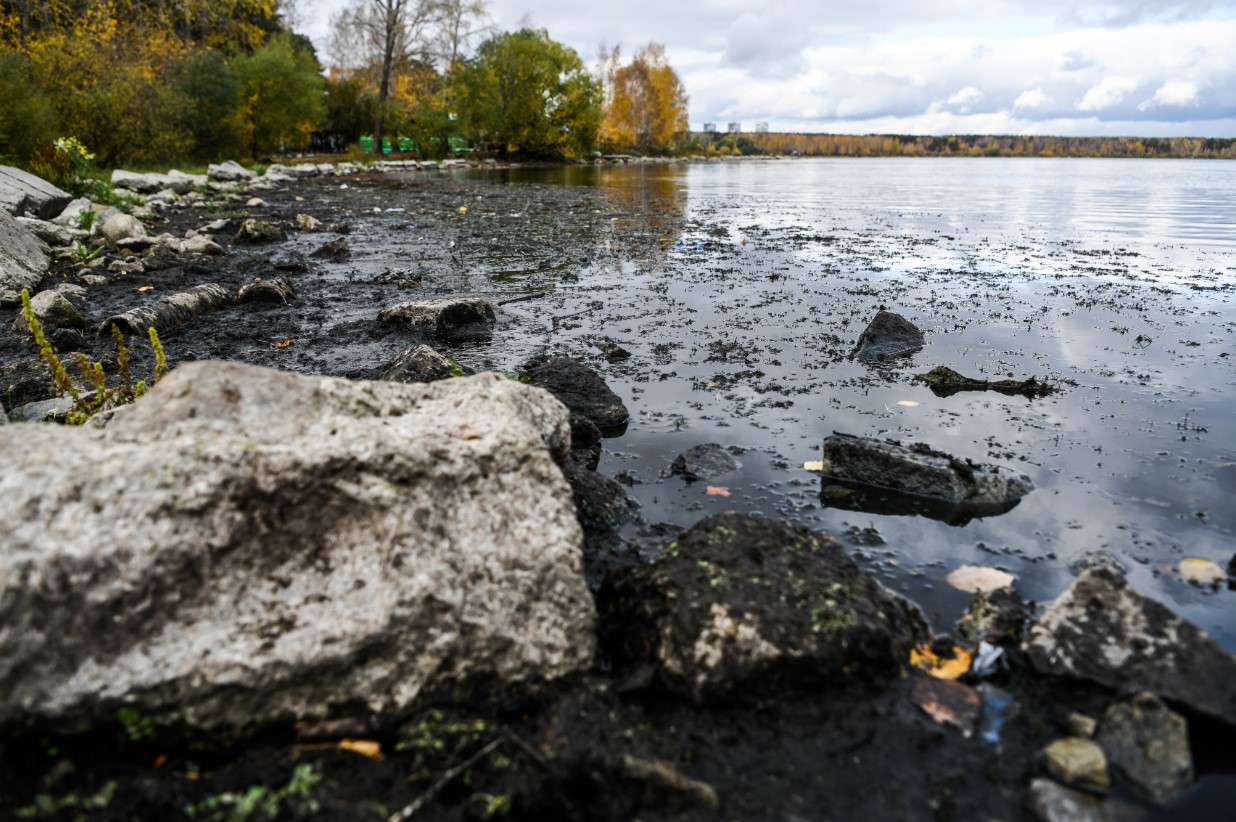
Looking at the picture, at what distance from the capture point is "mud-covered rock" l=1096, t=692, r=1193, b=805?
2232 millimetres

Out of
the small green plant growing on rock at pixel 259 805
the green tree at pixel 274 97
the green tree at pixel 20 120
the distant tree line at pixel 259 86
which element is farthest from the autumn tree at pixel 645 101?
the small green plant growing on rock at pixel 259 805

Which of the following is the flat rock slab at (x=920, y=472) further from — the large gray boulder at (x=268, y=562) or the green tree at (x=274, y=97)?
the green tree at (x=274, y=97)

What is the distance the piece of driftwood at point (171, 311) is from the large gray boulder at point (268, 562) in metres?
5.36

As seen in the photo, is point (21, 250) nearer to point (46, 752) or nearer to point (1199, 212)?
point (46, 752)

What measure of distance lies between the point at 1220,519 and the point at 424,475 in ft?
13.7

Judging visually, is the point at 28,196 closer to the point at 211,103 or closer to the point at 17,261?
the point at 17,261

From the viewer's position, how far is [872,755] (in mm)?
2354

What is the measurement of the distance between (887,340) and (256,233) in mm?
11714

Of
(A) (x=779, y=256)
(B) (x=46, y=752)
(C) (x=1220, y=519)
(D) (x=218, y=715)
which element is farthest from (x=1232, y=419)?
(A) (x=779, y=256)

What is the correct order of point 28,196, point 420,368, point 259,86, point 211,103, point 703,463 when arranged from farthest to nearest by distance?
point 259,86 → point 211,103 → point 28,196 → point 420,368 → point 703,463

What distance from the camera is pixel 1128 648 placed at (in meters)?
2.59

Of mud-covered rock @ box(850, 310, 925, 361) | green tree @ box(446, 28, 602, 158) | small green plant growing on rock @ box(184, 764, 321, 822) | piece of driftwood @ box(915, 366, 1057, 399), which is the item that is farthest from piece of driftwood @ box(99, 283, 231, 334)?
green tree @ box(446, 28, 602, 158)

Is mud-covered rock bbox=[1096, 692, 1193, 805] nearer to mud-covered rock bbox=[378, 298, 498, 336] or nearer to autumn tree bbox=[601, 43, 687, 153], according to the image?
mud-covered rock bbox=[378, 298, 498, 336]

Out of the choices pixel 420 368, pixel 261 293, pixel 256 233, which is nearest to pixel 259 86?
pixel 256 233
